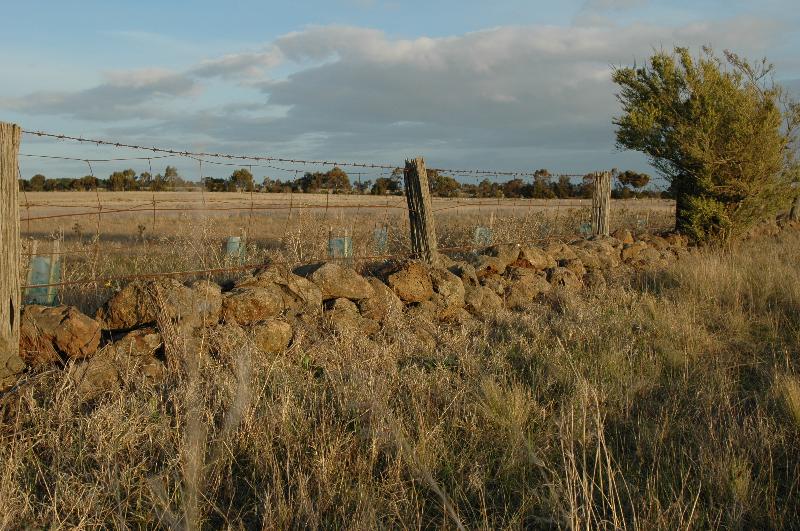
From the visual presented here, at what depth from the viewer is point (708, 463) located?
4.03 metres

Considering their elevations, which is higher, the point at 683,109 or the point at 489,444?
the point at 683,109

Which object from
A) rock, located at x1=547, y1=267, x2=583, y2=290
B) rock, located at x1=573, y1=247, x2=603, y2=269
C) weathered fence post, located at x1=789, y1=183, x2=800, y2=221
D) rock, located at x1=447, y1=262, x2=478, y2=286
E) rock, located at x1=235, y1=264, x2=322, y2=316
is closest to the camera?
rock, located at x1=235, y1=264, x2=322, y2=316

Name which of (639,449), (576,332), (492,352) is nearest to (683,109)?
(576,332)

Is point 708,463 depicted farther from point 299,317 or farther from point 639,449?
point 299,317

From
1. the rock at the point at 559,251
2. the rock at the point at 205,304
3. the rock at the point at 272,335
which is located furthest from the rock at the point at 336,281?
the rock at the point at 559,251

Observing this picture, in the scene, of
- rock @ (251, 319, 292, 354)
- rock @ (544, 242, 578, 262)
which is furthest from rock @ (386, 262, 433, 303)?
rock @ (544, 242, 578, 262)

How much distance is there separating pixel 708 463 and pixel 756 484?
297 mm

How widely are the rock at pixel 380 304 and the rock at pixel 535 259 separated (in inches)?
110

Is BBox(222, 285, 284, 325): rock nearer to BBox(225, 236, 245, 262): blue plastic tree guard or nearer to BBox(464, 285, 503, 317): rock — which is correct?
BBox(225, 236, 245, 262): blue plastic tree guard

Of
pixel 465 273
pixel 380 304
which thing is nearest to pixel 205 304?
pixel 380 304

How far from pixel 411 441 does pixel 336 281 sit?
2.78 meters

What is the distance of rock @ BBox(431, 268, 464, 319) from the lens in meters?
7.50

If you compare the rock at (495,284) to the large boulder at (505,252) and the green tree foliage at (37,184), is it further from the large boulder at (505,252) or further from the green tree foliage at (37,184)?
the green tree foliage at (37,184)

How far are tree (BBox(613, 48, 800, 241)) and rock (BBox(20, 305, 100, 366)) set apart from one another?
10.8m
